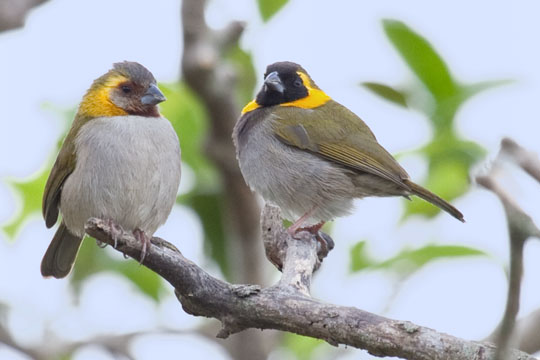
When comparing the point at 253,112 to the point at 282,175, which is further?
the point at 253,112

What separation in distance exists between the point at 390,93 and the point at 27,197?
2383 mm

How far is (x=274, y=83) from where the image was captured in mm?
4887

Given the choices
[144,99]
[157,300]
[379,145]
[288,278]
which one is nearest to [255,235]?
[157,300]

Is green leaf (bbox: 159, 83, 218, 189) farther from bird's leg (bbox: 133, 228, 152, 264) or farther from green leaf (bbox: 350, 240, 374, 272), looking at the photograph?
bird's leg (bbox: 133, 228, 152, 264)

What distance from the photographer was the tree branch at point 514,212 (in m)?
0.93

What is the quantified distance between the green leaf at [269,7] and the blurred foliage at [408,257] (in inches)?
59.9

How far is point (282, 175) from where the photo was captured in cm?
451

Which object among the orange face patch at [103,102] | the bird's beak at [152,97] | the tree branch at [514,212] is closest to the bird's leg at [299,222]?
the bird's beak at [152,97]

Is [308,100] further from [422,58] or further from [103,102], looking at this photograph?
[103,102]

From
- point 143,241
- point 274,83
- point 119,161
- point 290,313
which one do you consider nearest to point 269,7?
point 274,83

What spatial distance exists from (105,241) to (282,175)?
1714mm

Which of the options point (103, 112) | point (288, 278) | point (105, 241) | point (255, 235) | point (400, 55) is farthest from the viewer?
point (255, 235)

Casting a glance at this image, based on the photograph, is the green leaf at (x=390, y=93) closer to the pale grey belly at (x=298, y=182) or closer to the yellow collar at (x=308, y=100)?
the pale grey belly at (x=298, y=182)

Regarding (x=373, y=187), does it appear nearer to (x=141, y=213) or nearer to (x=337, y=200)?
(x=337, y=200)
